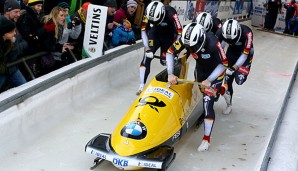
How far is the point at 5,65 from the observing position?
379 centimetres

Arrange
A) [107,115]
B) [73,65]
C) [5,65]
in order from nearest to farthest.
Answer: [5,65] → [107,115] → [73,65]

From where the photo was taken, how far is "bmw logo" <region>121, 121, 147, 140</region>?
312 cm

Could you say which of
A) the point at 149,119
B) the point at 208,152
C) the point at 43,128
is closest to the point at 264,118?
the point at 208,152

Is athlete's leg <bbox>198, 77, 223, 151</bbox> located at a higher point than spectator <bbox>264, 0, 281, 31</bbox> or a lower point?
higher

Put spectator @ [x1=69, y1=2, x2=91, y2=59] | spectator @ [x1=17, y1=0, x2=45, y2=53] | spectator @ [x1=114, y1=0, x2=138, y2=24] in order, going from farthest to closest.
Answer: spectator @ [x1=114, y1=0, x2=138, y2=24], spectator @ [x1=69, y1=2, x2=91, y2=59], spectator @ [x1=17, y1=0, x2=45, y2=53]

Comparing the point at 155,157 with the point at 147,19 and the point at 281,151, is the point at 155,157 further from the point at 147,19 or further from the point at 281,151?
the point at 147,19

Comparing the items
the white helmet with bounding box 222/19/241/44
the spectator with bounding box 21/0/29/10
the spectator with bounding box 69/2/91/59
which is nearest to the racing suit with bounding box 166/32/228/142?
the white helmet with bounding box 222/19/241/44

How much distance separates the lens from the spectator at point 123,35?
6148mm

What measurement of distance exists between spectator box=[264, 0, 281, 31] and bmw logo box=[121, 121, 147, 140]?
12.0m

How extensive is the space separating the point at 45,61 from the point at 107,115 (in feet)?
2.76

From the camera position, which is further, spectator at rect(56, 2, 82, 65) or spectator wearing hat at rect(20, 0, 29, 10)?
spectator at rect(56, 2, 82, 65)

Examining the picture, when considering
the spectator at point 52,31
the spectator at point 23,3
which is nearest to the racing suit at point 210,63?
the spectator at point 52,31

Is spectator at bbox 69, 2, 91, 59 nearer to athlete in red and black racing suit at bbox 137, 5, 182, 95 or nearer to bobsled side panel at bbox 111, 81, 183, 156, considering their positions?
athlete in red and black racing suit at bbox 137, 5, 182, 95

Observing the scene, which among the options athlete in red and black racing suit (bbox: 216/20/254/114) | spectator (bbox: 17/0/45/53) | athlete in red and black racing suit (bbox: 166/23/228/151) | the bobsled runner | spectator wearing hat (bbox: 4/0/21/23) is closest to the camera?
the bobsled runner
